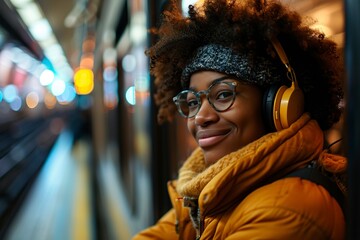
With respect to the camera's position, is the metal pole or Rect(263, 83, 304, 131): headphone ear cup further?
Rect(263, 83, 304, 131): headphone ear cup

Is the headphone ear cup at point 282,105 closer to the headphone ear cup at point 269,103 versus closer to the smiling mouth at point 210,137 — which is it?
the headphone ear cup at point 269,103

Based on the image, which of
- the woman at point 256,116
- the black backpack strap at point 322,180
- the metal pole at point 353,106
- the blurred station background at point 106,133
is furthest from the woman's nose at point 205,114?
the metal pole at point 353,106

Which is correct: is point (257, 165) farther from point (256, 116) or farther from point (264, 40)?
point (264, 40)

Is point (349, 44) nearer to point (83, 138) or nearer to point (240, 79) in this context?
point (240, 79)

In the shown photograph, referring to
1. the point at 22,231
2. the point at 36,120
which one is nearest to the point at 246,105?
the point at 22,231

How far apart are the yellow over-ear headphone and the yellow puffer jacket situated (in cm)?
3

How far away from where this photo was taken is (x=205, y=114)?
135cm

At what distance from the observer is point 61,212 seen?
5.29m

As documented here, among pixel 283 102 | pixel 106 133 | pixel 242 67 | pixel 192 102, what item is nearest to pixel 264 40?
pixel 242 67

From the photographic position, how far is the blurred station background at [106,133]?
1736 millimetres

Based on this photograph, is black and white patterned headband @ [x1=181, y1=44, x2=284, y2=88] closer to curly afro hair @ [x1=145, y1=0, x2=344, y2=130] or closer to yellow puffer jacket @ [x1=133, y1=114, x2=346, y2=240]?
curly afro hair @ [x1=145, y1=0, x2=344, y2=130]

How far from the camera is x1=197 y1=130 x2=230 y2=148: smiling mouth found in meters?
1.33

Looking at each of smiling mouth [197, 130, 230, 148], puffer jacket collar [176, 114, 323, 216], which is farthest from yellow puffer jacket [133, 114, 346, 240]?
smiling mouth [197, 130, 230, 148]

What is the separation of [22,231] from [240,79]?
425cm
